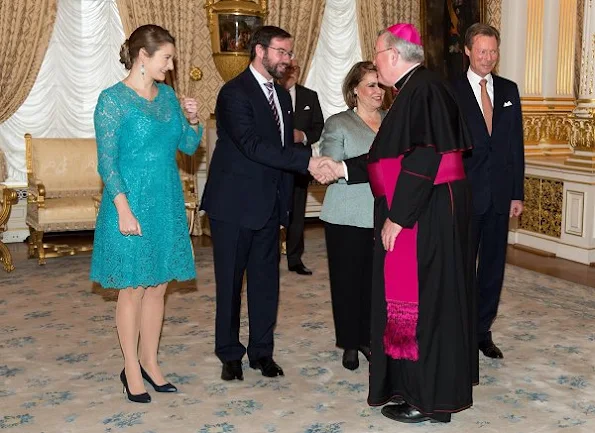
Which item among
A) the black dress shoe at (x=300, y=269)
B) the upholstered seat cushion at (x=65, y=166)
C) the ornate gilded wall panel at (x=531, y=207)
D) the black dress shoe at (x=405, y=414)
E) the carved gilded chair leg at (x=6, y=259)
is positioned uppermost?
the upholstered seat cushion at (x=65, y=166)

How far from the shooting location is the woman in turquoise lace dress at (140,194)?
4062 mm

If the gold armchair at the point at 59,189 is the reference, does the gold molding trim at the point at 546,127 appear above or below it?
above

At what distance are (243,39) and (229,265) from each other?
5721 mm

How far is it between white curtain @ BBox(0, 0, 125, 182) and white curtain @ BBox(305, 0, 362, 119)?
2.74 m

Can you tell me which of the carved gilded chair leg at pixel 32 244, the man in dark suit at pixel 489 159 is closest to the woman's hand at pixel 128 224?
the man in dark suit at pixel 489 159

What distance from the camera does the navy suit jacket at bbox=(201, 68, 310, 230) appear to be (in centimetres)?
445

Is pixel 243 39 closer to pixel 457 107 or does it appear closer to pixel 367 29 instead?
pixel 367 29

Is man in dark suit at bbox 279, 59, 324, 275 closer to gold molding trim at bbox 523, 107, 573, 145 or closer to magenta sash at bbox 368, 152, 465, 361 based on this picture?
magenta sash at bbox 368, 152, 465, 361

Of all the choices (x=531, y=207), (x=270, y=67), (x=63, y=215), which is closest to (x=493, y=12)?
(x=531, y=207)

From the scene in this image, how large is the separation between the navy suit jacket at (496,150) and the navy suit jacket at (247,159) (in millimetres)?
1170

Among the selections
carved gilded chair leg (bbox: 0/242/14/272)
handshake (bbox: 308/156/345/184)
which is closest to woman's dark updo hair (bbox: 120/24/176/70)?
handshake (bbox: 308/156/345/184)

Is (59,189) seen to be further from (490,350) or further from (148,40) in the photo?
(490,350)

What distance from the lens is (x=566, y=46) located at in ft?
35.1

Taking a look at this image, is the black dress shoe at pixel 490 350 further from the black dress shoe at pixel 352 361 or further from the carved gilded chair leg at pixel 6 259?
the carved gilded chair leg at pixel 6 259
